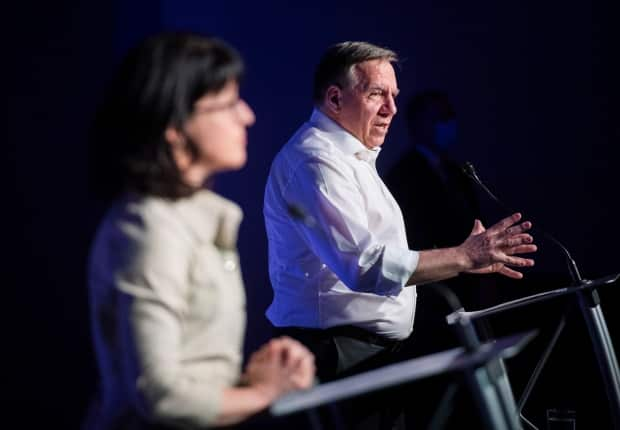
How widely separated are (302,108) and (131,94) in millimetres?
2578

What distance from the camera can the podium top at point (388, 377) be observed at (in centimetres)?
110

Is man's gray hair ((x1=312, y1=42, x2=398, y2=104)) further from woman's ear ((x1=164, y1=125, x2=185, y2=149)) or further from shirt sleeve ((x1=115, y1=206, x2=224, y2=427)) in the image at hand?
shirt sleeve ((x1=115, y1=206, x2=224, y2=427))

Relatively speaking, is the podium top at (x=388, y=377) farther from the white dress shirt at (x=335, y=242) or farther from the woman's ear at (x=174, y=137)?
the white dress shirt at (x=335, y=242)

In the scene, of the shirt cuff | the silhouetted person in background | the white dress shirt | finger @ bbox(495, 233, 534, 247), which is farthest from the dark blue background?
finger @ bbox(495, 233, 534, 247)

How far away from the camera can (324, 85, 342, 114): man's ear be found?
2.36 meters

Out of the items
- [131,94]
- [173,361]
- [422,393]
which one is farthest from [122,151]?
[422,393]

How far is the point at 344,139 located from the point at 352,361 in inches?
23.1

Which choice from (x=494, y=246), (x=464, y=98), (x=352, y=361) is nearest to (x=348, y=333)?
(x=352, y=361)

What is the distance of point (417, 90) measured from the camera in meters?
4.04

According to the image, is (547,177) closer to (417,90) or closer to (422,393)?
(417,90)

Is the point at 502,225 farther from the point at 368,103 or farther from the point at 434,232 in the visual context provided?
the point at 434,232

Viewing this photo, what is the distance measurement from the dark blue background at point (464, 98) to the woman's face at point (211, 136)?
3.11 ft

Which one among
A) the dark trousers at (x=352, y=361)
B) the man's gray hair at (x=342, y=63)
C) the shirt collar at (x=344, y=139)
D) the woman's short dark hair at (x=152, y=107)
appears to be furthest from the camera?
the man's gray hair at (x=342, y=63)

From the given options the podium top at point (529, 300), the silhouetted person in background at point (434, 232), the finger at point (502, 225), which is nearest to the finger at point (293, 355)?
the podium top at point (529, 300)
